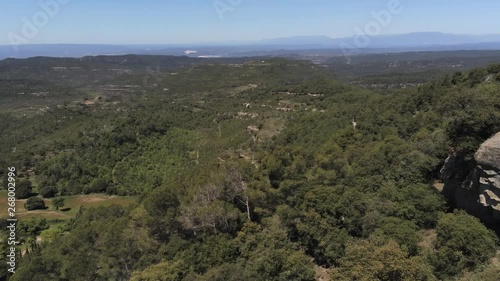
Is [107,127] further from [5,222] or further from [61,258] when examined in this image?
[61,258]

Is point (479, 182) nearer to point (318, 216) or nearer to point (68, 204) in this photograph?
point (318, 216)

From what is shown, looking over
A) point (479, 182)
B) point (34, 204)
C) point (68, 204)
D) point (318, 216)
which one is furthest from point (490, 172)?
point (68, 204)

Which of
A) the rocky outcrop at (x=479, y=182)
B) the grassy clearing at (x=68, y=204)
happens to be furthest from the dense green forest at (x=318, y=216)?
the grassy clearing at (x=68, y=204)

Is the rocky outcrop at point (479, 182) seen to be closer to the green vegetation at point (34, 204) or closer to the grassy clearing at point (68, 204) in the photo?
the grassy clearing at point (68, 204)

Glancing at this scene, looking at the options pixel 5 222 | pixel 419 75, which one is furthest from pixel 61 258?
pixel 419 75

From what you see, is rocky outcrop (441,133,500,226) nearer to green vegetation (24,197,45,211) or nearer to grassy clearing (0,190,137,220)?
grassy clearing (0,190,137,220)

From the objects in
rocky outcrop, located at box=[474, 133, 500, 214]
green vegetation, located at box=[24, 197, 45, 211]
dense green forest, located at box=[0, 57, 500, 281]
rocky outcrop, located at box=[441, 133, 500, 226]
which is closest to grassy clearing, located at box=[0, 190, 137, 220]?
green vegetation, located at box=[24, 197, 45, 211]
